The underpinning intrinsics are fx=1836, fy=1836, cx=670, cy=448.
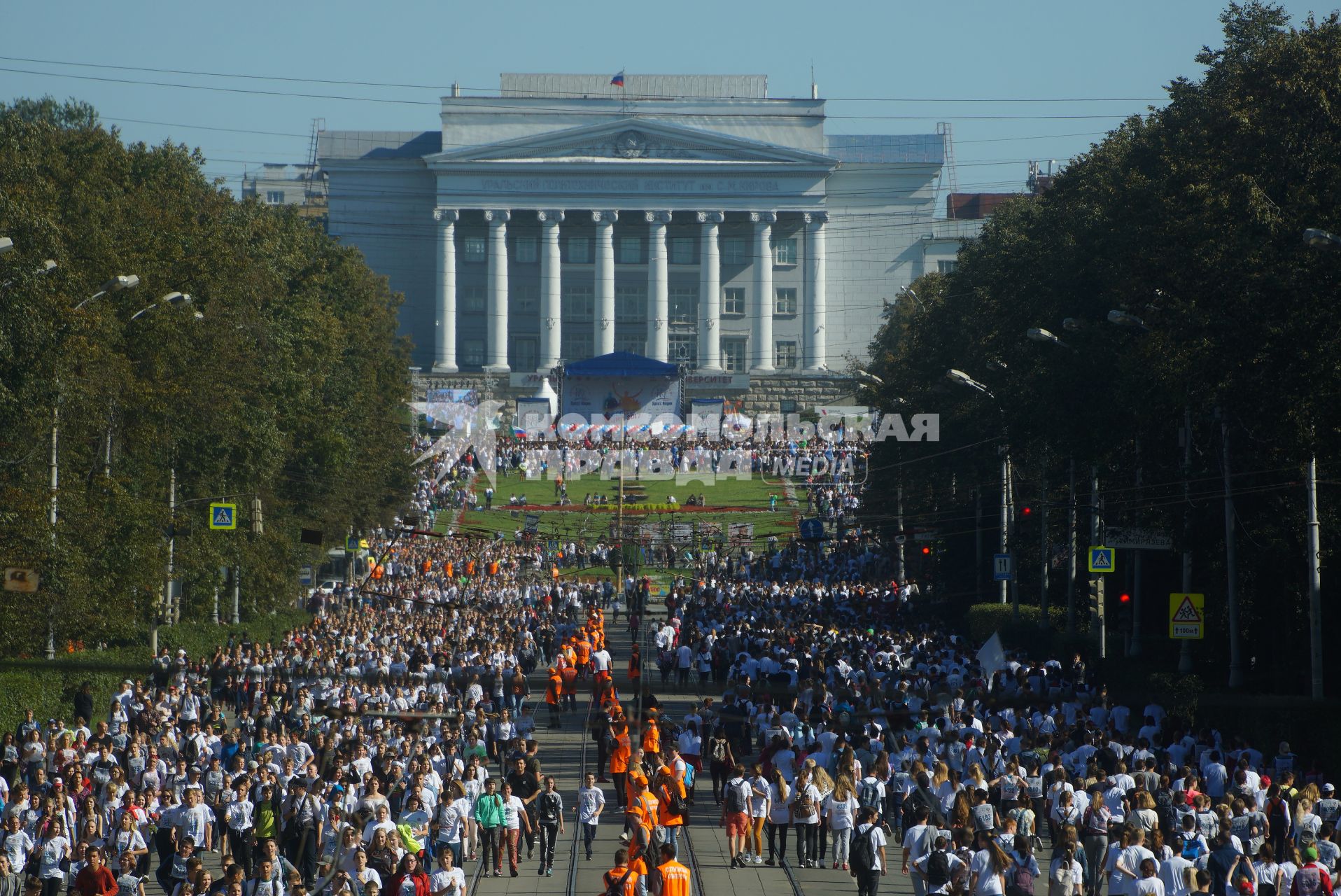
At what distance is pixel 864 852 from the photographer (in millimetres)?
18219

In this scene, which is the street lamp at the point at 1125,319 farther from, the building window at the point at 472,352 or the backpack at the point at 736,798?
the building window at the point at 472,352

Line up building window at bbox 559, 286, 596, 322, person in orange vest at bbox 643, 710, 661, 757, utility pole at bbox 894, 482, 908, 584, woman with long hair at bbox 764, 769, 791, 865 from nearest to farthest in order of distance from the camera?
woman with long hair at bbox 764, 769, 791, 865 → person in orange vest at bbox 643, 710, 661, 757 → utility pole at bbox 894, 482, 908, 584 → building window at bbox 559, 286, 596, 322

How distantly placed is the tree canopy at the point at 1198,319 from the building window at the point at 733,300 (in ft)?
234

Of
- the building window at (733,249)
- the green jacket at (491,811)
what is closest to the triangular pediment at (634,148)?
the building window at (733,249)

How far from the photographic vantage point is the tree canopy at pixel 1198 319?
25203 mm

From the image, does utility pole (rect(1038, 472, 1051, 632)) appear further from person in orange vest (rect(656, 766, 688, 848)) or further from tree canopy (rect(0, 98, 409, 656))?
person in orange vest (rect(656, 766, 688, 848))

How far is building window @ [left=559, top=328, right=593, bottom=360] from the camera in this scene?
383 ft

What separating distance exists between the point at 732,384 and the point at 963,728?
8523 cm

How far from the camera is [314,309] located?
157ft

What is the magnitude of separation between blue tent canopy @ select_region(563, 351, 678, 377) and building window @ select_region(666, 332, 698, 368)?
66.7 ft

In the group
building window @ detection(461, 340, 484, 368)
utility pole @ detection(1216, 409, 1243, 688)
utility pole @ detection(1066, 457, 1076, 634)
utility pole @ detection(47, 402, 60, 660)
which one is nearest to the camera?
utility pole @ detection(1216, 409, 1243, 688)

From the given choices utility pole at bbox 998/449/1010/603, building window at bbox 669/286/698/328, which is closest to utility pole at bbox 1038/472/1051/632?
utility pole at bbox 998/449/1010/603

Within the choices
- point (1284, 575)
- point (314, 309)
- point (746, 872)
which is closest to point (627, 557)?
point (314, 309)

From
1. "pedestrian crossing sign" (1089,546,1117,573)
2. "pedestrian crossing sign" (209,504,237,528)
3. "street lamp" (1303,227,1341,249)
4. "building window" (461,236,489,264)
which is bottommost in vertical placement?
"pedestrian crossing sign" (1089,546,1117,573)
